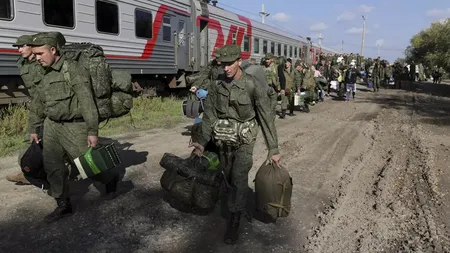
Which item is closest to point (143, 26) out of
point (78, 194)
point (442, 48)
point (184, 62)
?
point (184, 62)

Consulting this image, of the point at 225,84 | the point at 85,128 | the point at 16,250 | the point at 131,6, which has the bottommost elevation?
the point at 16,250

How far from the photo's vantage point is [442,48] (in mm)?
23875

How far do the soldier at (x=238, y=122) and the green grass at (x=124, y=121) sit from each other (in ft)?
6.79

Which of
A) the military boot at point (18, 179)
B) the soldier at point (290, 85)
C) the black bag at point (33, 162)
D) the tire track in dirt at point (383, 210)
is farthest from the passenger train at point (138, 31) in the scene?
the tire track in dirt at point (383, 210)

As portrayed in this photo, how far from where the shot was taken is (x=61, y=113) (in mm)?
3482

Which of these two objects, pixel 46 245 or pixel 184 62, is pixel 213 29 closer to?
pixel 184 62

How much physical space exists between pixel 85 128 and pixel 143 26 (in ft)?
25.1

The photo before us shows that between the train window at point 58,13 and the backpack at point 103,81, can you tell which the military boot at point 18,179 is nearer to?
the backpack at point 103,81

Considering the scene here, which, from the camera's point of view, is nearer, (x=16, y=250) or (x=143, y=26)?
(x=16, y=250)

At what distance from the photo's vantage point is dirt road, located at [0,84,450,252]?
3311 mm

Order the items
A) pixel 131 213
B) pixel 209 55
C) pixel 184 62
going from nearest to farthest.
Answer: pixel 131 213
pixel 184 62
pixel 209 55

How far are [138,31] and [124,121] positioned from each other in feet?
9.44

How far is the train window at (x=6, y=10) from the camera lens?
22.9ft

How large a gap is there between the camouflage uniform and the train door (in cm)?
945
